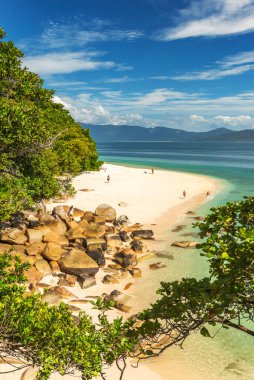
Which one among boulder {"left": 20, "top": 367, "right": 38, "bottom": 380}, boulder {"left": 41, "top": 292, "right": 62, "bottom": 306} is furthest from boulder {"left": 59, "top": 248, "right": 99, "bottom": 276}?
boulder {"left": 20, "top": 367, "right": 38, "bottom": 380}

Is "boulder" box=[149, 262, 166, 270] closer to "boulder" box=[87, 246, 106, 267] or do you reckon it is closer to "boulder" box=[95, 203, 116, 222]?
"boulder" box=[87, 246, 106, 267]

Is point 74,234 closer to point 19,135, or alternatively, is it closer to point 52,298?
point 52,298

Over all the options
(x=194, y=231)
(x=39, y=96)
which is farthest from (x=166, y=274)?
(x=39, y=96)

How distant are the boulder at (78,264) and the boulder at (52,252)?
499 millimetres

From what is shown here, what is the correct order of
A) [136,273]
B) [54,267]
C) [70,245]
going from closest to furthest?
1. [54,267]
2. [136,273]
3. [70,245]

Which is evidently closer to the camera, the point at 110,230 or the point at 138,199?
the point at 110,230

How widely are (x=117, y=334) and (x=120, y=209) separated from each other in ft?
101

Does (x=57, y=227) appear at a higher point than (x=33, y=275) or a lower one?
higher

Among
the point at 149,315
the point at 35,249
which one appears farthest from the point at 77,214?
the point at 149,315

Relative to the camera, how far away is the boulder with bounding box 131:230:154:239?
28281 mm

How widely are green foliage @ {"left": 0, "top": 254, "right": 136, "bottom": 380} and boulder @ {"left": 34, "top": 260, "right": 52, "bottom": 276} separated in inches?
492

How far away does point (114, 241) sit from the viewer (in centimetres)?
2552

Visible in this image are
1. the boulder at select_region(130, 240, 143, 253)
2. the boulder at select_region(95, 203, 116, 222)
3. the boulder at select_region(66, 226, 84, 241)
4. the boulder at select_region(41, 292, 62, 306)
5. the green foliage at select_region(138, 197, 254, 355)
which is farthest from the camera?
the boulder at select_region(95, 203, 116, 222)

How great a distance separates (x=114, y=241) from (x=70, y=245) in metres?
4.00
